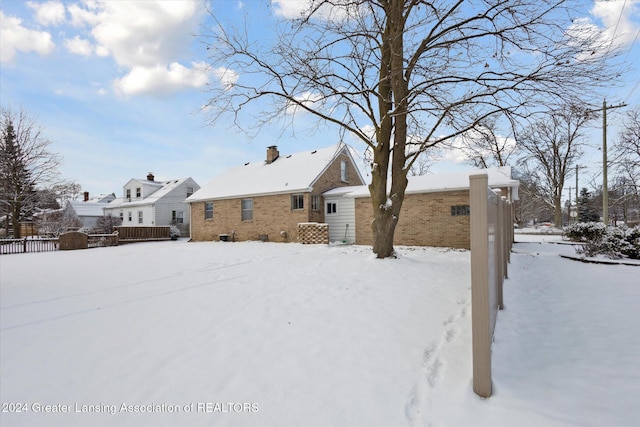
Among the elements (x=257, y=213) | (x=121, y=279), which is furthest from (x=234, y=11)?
(x=257, y=213)

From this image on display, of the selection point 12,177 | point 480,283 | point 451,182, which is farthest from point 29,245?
point 451,182

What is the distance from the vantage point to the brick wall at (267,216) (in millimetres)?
17172

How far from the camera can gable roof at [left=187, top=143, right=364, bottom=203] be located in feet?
58.0

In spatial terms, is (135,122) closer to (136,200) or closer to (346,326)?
(346,326)

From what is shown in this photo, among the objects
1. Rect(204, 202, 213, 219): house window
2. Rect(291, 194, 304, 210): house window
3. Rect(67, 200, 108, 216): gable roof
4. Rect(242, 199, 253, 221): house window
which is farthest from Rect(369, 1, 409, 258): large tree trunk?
Rect(67, 200, 108, 216): gable roof

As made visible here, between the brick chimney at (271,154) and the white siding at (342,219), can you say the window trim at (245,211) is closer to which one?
the brick chimney at (271,154)

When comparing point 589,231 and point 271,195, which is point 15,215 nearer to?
point 271,195

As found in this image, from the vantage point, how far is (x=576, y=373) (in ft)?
8.54

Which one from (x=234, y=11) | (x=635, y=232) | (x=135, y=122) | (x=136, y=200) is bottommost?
(x=635, y=232)

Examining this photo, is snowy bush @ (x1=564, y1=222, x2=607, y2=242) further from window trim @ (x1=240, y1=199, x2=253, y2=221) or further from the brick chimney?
the brick chimney


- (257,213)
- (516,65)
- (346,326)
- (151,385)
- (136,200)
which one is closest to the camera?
(151,385)

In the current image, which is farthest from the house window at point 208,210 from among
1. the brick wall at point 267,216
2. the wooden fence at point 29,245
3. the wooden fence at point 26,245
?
the wooden fence at point 26,245

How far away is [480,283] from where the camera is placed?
2.30 m

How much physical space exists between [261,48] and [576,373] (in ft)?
31.2
